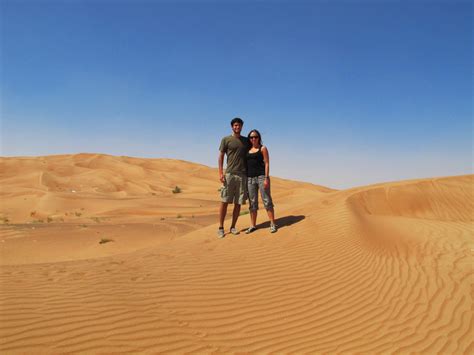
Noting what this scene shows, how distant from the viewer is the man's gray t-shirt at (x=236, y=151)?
6590mm

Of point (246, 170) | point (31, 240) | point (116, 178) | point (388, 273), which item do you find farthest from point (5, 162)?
point (388, 273)

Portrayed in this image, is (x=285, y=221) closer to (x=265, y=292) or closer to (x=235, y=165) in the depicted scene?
(x=235, y=165)

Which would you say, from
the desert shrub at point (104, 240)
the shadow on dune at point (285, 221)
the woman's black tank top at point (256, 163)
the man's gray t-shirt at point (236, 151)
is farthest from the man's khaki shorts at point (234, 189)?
the desert shrub at point (104, 240)

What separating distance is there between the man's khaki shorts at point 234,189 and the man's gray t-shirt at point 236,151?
4.3 inches

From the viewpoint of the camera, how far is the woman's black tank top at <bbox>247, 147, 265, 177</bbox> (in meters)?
6.57

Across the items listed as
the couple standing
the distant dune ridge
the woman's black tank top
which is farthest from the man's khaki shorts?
the distant dune ridge

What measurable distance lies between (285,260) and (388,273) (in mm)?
1853

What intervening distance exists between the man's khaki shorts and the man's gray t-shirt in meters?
0.11

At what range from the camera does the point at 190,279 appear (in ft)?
15.6

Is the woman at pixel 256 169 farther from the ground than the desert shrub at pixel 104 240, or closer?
farther from the ground

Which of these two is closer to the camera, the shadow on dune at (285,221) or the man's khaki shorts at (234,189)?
the man's khaki shorts at (234,189)

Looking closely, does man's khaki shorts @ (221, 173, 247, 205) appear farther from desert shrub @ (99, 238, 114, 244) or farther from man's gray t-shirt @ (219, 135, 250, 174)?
desert shrub @ (99, 238, 114, 244)

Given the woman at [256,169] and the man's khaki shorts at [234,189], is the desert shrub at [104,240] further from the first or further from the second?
the woman at [256,169]

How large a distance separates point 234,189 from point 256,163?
700 mm
